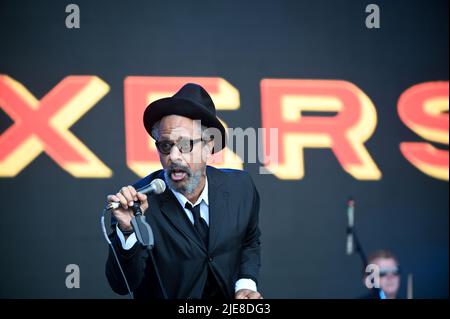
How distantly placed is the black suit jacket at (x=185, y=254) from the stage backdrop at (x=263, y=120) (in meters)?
2.45

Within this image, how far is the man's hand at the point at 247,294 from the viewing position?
2293 mm

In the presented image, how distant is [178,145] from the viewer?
2.39 m

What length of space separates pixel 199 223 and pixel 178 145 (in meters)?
0.36

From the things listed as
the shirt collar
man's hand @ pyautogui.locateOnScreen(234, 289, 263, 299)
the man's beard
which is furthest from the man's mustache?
man's hand @ pyautogui.locateOnScreen(234, 289, 263, 299)

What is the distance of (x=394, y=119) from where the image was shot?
5.24 meters

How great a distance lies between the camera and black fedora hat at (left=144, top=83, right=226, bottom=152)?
7.94 ft

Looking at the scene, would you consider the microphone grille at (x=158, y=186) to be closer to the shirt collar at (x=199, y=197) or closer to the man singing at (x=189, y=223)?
the man singing at (x=189, y=223)

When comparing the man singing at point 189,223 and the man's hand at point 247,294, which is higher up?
the man singing at point 189,223

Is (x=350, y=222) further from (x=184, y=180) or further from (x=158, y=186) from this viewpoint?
(x=158, y=186)

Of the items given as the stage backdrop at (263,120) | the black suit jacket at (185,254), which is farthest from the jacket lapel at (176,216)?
the stage backdrop at (263,120)
